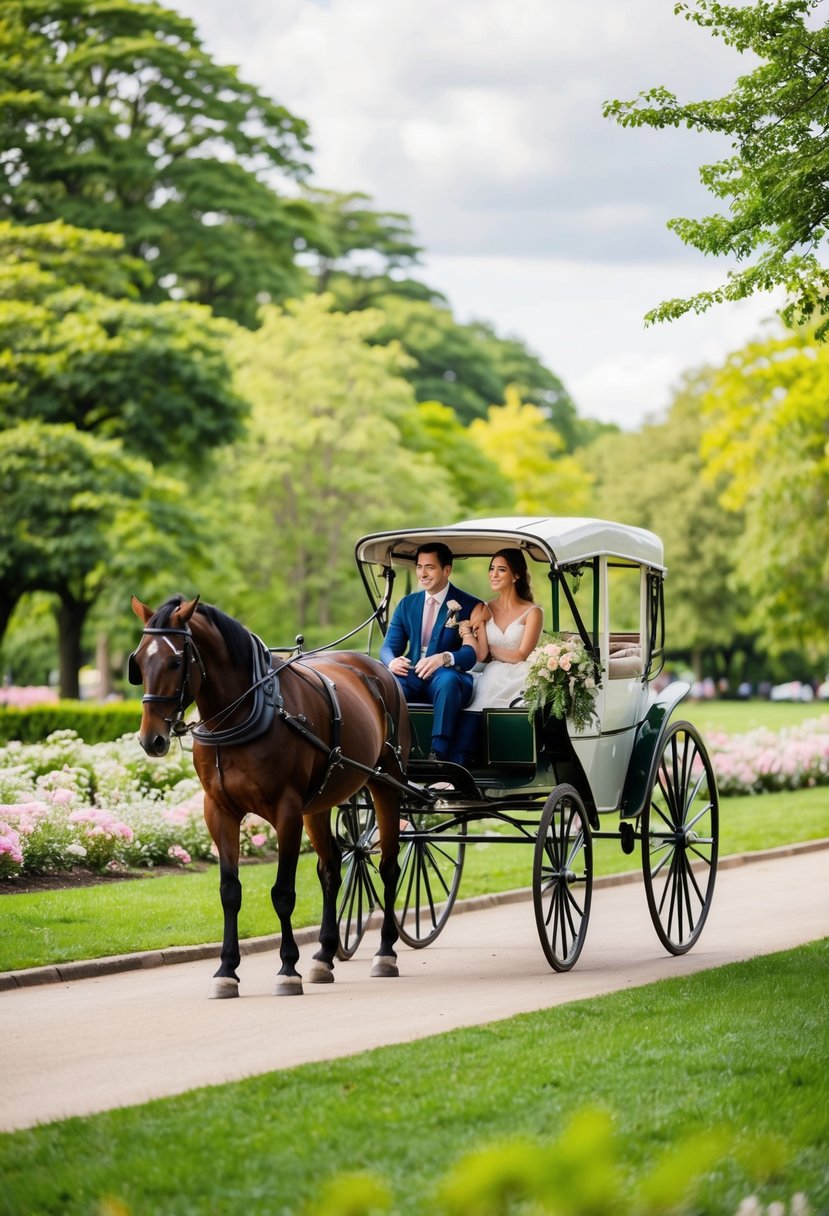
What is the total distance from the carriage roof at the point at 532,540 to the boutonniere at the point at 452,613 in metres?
0.44

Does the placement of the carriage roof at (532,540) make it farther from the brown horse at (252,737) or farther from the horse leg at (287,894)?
the horse leg at (287,894)

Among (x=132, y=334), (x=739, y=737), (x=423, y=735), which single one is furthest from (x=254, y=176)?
(x=423, y=735)

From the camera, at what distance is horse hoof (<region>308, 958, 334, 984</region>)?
9.86 metres

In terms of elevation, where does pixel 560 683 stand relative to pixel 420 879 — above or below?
above

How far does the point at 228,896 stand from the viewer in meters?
9.12

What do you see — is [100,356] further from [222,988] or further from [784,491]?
[222,988]

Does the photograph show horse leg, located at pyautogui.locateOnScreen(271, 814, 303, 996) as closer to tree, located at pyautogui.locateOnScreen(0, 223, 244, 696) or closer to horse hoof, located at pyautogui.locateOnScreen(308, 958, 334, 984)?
horse hoof, located at pyautogui.locateOnScreen(308, 958, 334, 984)

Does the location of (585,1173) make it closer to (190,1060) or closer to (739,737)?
(190,1060)

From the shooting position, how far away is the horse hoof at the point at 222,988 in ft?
29.9

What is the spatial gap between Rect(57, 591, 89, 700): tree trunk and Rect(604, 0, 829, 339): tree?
2400cm

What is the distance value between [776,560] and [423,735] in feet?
103

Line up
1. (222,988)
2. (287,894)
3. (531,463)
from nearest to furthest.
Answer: (222,988), (287,894), (531,463)

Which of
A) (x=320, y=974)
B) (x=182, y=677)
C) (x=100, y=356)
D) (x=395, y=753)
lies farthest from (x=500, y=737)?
(x=100, y=356)

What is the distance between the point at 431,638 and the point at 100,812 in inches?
181
